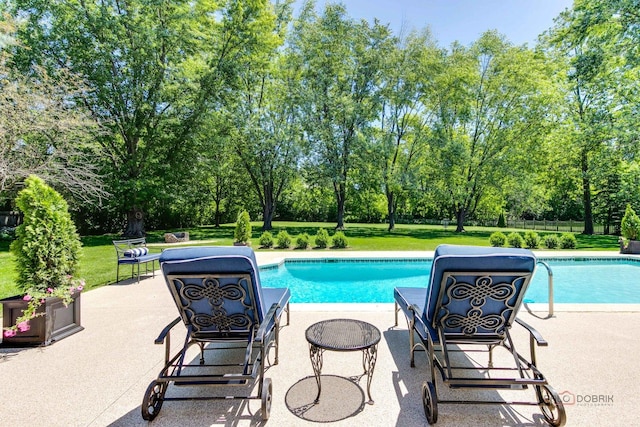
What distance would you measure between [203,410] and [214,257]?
1.15 metres

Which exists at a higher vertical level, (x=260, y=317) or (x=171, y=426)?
(x=260, y=317)

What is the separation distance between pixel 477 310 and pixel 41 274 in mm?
4404

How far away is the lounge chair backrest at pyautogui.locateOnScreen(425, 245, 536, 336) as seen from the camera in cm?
218

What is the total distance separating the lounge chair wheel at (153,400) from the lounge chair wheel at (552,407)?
8.78ft

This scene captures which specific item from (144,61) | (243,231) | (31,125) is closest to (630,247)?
(243,231)

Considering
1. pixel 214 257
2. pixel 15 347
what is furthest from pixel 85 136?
pixel 214 257

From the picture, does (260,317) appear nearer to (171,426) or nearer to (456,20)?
(171,426)

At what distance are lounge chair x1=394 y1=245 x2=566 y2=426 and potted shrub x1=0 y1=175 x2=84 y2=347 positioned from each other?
12.8 ft

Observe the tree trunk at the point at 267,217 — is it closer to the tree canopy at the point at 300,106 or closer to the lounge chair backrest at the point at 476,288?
the tree canopy at the point at 300,106

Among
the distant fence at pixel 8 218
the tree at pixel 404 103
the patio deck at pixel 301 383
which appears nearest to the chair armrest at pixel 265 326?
the patio deck at pixel 301 383

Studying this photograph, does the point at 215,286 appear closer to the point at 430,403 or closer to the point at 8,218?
the point at 430,403

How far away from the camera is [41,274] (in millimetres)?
3354

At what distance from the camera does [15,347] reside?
3.29 metres

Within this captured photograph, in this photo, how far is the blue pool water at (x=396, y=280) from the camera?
22.8ft
